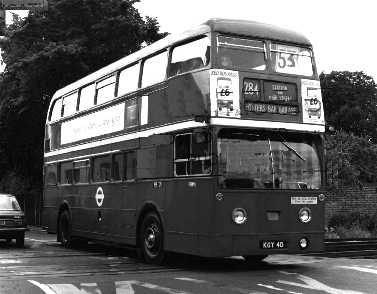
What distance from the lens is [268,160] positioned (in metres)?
11.4

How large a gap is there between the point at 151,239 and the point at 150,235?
3.6 inches

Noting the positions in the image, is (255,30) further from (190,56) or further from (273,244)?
(273,244)

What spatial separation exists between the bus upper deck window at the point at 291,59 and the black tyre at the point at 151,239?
384cm

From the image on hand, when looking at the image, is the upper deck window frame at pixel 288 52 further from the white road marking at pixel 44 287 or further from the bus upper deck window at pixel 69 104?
the bus upper deck window at pixel 69 104

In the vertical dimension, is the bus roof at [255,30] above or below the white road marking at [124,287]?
above

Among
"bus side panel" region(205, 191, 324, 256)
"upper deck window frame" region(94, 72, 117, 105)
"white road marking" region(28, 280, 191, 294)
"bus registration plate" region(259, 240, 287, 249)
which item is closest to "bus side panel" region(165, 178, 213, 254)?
"bus side panel" region(205, 191, 324, 256)

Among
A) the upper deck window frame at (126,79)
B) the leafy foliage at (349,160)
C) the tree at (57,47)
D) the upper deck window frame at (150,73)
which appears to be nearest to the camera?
the upper deck window frame at (150,73)

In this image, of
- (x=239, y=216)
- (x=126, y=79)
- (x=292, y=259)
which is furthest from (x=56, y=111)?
(x=239, y=216)

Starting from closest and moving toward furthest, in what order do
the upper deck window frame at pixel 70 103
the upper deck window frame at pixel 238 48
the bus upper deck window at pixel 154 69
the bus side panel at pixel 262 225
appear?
the bus side panel at pixel 262 225 < the upper deck window frame at pixel 238 48 < the bus upper deck window at pixel 154 69 < the upper deck window frame at pixel 70 103

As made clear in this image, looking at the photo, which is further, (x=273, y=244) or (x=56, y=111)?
(x=56, y=111)

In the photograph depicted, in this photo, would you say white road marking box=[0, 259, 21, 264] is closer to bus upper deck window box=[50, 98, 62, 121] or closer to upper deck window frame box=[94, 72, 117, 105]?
upper deck window frame box=[94, 72, 117, 105]

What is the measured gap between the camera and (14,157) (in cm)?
3222

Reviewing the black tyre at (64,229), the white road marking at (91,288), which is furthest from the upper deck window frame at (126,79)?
the white road marking at (91,288)

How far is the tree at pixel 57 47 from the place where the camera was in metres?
27.7
